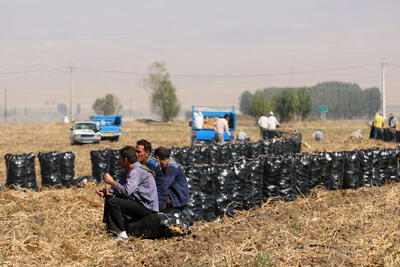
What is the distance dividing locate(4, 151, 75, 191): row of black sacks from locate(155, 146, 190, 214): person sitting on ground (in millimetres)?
5108

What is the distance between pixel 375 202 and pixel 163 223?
425cm

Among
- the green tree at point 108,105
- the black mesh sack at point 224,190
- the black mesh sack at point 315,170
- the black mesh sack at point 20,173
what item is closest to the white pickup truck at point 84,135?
the black mesh sack at point 20,173

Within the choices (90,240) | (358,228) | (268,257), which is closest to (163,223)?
(90,240)

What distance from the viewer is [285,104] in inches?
3332

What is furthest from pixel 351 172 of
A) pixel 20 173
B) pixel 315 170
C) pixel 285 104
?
pixel 285 104

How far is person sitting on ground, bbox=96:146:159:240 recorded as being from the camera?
641cm

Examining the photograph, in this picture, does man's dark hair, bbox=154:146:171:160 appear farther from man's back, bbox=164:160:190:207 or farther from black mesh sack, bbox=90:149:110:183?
black mesh sack, bbox=90:149:110:183

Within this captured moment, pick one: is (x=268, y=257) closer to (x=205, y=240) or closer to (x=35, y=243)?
(x=205, y=240)

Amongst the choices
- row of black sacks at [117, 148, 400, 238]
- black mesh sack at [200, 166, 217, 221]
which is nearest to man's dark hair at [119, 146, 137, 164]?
row of black sacks at [117, 148, 400, 238]

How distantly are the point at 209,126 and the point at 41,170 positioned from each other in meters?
11.6

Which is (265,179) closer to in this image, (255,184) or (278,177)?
(278,177)

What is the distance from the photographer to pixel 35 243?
6.26m

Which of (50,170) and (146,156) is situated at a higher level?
(146,156)

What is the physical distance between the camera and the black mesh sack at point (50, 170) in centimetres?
1120
